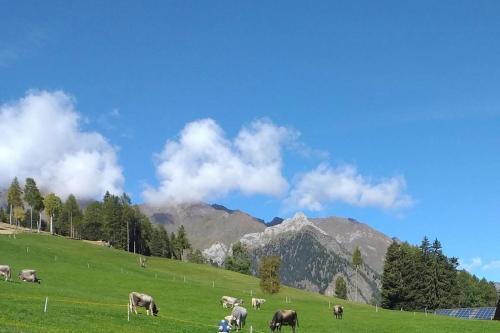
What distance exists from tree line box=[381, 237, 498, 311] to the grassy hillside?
2303cm

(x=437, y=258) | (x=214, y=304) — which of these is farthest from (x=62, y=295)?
(x=437, y=258)

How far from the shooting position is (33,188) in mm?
189375

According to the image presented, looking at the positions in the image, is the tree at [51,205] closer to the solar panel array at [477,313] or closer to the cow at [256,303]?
the cow at [256,303]

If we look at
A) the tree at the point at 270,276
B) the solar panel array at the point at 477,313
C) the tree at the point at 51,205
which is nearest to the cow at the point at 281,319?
the solar panel array at the point at 477,313

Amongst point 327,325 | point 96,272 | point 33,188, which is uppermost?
point 33,188

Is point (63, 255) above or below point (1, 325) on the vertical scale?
above

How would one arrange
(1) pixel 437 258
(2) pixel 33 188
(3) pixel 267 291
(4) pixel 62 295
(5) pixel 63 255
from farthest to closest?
(2) pixel 33 188 < (1) pixel 437 258 < (5) pixel 63 255 < (3) pixel 267 291 < (4) pixel 62 295

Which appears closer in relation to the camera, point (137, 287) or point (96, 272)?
point (137, 287)

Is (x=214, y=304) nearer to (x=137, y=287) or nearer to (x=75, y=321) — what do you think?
(x=137, y=287)

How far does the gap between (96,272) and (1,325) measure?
67024 millimetres

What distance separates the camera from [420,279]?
138750 mm

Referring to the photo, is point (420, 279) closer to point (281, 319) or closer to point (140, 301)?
point (281, 319)

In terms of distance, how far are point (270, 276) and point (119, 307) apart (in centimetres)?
5438

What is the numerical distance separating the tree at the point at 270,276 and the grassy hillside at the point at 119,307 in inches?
537
